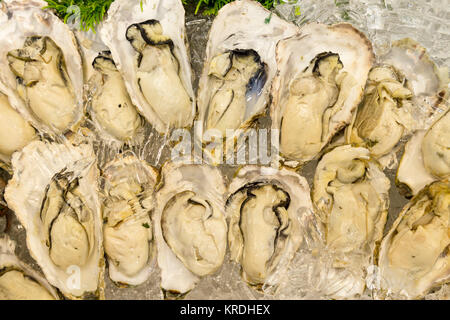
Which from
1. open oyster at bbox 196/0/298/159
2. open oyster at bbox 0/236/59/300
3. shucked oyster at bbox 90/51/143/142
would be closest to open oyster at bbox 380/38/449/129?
open oyster at bbox 196/0/298/159

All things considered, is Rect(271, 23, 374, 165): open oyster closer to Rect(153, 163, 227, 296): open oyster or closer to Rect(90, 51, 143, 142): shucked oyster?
Rect(153, 163, 227, 296): open oyster

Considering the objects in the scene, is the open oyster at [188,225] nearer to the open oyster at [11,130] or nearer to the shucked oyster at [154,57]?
the shucked oyster at [154,57]

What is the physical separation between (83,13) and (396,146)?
126 cm

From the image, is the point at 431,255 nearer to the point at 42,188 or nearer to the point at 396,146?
the point at 396,146

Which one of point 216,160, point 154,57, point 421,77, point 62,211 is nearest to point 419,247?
point 421,77

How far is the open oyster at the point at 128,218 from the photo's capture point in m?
1.40

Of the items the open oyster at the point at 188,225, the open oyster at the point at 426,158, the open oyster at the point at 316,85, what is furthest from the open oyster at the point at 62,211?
the open oyster at the point at 426,158

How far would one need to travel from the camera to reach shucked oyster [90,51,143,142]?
→ 4.78 feet

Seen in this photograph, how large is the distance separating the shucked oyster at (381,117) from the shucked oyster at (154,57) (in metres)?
0.62

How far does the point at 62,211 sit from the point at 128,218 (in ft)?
0.77

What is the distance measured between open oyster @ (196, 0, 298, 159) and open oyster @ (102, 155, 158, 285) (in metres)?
0.27

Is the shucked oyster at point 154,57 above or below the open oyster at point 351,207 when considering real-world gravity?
above

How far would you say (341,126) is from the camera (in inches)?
57.2
